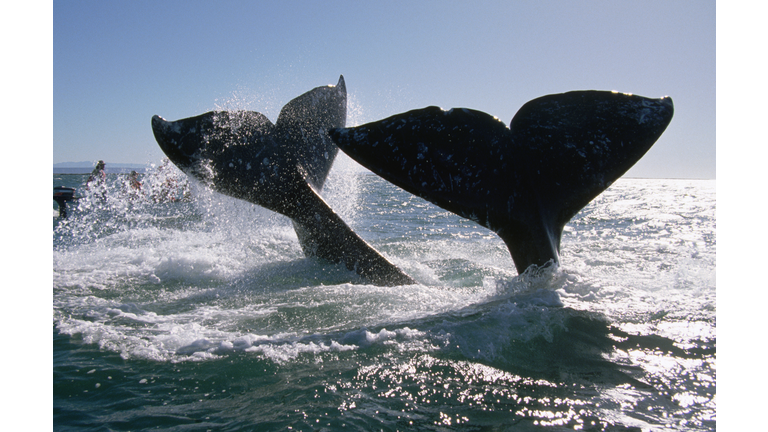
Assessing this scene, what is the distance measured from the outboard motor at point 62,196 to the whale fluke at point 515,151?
17.4m

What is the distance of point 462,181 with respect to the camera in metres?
4.48

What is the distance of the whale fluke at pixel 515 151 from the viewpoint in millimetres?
4246

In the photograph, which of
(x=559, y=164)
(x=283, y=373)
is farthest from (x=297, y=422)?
(x=559, y=164)

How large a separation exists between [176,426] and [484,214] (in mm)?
3283

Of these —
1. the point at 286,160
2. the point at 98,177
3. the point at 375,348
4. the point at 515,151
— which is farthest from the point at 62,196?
the point at 515,151

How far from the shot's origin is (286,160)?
6.29 meters

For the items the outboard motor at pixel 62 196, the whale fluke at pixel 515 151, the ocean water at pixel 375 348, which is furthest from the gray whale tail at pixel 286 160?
the outboard motor at pixel 62 196

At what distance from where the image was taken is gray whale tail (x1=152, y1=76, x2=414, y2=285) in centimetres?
539

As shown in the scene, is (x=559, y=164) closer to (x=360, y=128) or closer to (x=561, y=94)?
(x=561, y=94)

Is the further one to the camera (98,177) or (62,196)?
(98,177)

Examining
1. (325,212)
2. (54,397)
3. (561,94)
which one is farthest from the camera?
(325,212)

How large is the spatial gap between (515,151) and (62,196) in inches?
729

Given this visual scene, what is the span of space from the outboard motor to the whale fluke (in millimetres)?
17389

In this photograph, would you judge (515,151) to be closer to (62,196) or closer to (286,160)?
(286,160)
